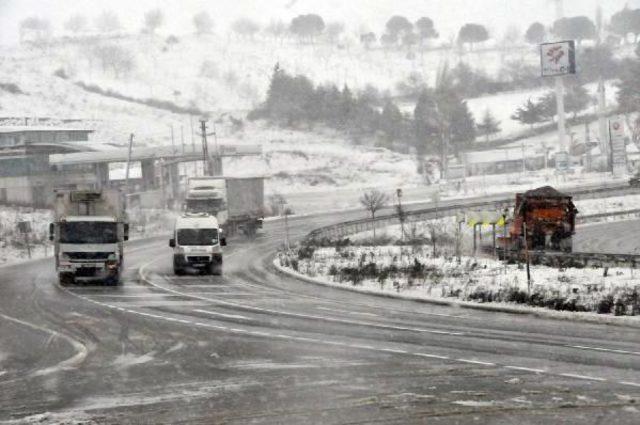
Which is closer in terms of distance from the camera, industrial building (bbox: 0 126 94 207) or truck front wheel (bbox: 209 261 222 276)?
truck front wheel (bbox: 209 261 222 276)

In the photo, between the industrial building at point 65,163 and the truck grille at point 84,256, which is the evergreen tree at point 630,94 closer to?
the industrial building at point 65,163

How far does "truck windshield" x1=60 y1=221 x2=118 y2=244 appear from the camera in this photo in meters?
34.8

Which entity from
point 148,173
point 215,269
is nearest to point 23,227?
point 215,269

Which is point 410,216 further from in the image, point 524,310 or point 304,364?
point 304,364

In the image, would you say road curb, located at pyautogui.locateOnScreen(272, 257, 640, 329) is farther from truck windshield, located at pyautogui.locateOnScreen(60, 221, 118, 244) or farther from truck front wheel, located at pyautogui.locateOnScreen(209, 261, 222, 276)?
truck windshield, located at pyautogui.locateOnScreen(60, 221, 118, 244)

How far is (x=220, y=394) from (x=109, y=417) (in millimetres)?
1979

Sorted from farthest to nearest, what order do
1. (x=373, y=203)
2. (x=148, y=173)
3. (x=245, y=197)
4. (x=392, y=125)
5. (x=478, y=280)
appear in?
(x=392, y=125)
(x=148, y=173)
(x=373, y=203)
(x=245, y=197)
(x=478, y=280)

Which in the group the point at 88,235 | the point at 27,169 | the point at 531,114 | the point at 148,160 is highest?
the point at 531,114

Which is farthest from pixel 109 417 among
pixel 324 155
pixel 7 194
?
pixel 324 155

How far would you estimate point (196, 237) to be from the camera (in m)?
39.4

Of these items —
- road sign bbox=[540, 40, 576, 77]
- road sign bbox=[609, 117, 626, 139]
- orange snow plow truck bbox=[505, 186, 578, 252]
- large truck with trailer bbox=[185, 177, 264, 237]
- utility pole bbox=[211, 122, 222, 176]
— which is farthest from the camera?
road sign bbox=[540, 40, 576, 77]

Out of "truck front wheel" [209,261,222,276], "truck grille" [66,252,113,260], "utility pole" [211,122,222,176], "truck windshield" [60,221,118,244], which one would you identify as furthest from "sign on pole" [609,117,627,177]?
"truck grille" [66,252,113,260]

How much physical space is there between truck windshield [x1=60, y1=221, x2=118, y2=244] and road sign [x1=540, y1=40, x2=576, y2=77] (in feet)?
281

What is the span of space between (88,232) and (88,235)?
0.12 metres
